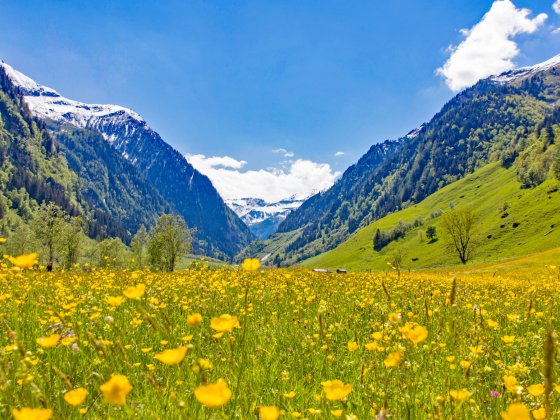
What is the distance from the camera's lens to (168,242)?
6450cm

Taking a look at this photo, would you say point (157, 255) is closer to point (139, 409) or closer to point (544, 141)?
point (139, 409)

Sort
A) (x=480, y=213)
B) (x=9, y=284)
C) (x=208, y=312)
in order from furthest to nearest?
(x=480, y=213)
(x=9, y=284)
(x=208, y=312)

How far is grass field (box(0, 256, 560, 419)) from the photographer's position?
2.43 meters

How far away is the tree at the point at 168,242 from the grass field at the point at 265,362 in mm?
56188

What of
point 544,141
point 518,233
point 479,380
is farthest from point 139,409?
point 544,141

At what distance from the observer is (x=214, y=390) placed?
1.57m

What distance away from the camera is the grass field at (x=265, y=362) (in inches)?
95.7

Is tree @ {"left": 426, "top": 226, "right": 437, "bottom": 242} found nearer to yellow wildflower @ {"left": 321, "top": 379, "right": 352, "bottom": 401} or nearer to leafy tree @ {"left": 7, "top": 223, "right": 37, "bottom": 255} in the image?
leafy tree @ {"left": 7, "top": 223, "right": 37, "bottom": 255}

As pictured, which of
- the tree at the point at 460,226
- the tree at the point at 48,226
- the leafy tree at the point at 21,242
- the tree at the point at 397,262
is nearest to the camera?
the tree at the point at 397,262

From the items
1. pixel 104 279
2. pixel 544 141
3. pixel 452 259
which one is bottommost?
pixel 452 259

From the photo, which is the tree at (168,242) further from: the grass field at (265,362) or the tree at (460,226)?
the tree at (460,226)

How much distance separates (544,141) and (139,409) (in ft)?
771

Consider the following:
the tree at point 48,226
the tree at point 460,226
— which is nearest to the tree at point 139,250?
the tree at point 48,226

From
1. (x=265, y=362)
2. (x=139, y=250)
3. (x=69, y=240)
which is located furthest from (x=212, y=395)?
(x=139, y=250)
